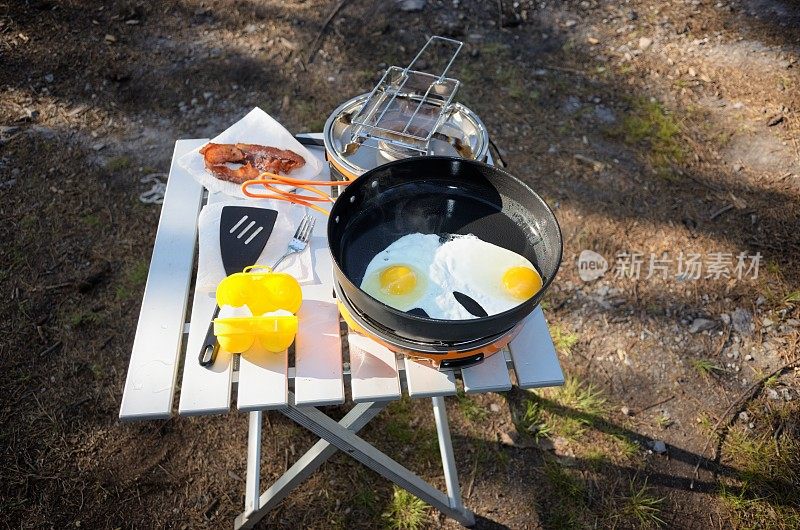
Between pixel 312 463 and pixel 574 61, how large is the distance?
4219mm

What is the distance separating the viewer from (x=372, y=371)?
1805mm

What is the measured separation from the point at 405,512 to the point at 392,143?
1789 mm

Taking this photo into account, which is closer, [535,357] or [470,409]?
[535,357]

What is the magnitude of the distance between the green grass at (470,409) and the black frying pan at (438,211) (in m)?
1.41

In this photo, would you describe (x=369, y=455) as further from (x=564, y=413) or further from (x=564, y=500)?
(x=564, y=413)

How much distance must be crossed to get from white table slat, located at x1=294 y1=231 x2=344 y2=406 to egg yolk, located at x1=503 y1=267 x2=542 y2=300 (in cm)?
60

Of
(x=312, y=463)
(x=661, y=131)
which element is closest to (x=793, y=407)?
(x=661, y=131)

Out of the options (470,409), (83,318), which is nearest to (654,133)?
(470,409)

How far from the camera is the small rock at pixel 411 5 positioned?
530 cm

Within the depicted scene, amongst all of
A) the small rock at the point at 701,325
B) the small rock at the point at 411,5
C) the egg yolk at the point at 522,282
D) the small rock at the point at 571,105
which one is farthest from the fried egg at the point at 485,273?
the small rock at the point at 411,5

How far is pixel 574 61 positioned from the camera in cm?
495

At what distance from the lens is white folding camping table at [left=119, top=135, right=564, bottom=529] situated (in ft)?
5.72

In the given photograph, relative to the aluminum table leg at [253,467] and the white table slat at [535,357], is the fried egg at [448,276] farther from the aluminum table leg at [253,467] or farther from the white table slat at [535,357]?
the aluminum table leg at [253,467]

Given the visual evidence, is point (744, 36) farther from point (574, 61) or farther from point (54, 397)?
point (54, 397)
